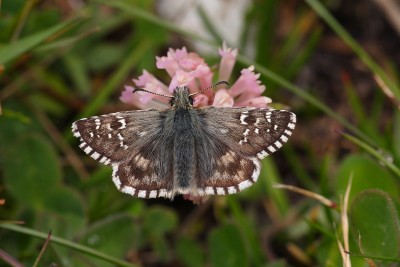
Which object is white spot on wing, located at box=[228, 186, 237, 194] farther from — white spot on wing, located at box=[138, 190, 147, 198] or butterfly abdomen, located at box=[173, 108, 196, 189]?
white spot on wing, located at box=[138, 190, 147, 198]

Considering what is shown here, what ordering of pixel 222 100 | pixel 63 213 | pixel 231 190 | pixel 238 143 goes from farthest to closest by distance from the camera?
pixel 63 213 < pixel 222 100 < pixel 238 143 < pixel 231 190

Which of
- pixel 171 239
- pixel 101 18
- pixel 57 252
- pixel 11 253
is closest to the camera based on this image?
pixel 57 252

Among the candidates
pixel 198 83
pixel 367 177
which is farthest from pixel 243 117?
pixel 367 177

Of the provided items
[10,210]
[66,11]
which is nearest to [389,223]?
[10,210]

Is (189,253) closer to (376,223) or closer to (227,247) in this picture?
(227,247)

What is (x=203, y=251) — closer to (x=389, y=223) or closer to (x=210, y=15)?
(x=389, y=223)

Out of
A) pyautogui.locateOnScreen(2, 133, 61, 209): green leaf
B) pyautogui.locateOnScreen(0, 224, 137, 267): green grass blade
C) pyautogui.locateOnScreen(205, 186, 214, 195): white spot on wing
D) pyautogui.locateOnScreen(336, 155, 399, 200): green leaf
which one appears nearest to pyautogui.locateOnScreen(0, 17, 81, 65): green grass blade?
pyautogui.locateOnScreen(2, 133, 61, 209): green leaf
